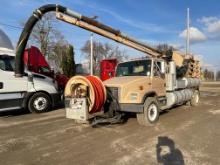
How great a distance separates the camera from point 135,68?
9.14 m

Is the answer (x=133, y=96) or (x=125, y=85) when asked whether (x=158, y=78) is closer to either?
(x=133, y=96)

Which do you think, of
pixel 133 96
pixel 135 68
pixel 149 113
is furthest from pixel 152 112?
pixel 135 68

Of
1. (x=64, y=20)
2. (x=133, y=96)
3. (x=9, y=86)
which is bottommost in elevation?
(x=133, y=96)

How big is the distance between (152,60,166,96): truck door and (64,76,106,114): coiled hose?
2.15 meters

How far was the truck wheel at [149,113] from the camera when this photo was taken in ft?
26.3

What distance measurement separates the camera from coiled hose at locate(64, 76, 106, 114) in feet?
23.6

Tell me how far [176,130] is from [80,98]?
2998 mm

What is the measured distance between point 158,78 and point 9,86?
5.68 m

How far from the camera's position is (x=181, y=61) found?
12461 millimetres

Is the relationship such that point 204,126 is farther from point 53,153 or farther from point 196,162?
Answer: point 53,153

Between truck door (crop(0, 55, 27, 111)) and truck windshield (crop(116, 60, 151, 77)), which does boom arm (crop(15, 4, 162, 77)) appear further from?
truck windshield (crop(116, 60, 151, 77))

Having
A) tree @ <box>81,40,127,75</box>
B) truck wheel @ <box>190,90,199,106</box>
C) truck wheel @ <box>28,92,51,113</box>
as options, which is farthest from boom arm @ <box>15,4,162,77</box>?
tree @ <box>81,40,127,75</box>

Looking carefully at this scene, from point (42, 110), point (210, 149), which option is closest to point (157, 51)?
point (42, 110)

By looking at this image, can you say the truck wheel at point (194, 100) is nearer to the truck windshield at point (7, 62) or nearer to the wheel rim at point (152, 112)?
the wheel rim at point (152, 112)
